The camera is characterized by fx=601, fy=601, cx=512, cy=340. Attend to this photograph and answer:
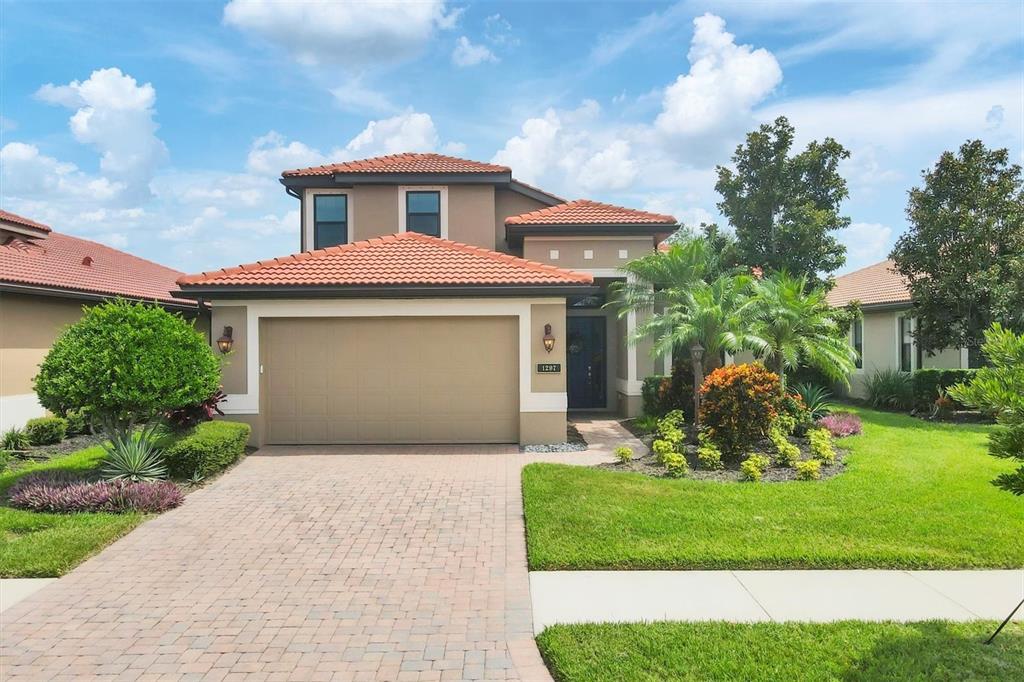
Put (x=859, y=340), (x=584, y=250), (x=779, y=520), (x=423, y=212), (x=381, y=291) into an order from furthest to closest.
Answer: (x=859, y=340) → (x=423, y=212) → (x=584, y=250) → (x=381, y=291) → (x=779, y=520)

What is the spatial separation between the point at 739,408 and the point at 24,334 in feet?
48.5

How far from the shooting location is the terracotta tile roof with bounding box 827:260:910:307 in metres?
19.0

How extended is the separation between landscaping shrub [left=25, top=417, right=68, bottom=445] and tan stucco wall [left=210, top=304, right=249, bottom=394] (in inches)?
166

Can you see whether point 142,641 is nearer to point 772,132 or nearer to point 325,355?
point 325,355

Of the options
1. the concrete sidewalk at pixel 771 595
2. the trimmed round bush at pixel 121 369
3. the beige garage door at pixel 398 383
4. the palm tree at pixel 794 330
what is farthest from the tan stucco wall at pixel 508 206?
the concrete sidewalk at pixel 771 595

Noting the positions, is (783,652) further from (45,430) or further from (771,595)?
(45,430)

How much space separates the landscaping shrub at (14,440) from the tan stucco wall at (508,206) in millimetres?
12290

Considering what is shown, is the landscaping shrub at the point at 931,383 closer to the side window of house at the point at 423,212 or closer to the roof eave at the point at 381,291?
the roof eave at the point at 381,291

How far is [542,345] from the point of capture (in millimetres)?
12055

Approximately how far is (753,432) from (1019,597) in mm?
5047

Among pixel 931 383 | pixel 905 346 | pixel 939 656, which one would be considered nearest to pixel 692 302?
pixel 931 383

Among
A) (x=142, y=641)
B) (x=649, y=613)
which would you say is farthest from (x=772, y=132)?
(x=142, y=641)

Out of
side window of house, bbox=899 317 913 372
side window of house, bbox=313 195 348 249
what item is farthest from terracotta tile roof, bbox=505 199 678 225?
side window of house, bbox=899 317 913 372

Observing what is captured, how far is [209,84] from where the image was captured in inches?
523
